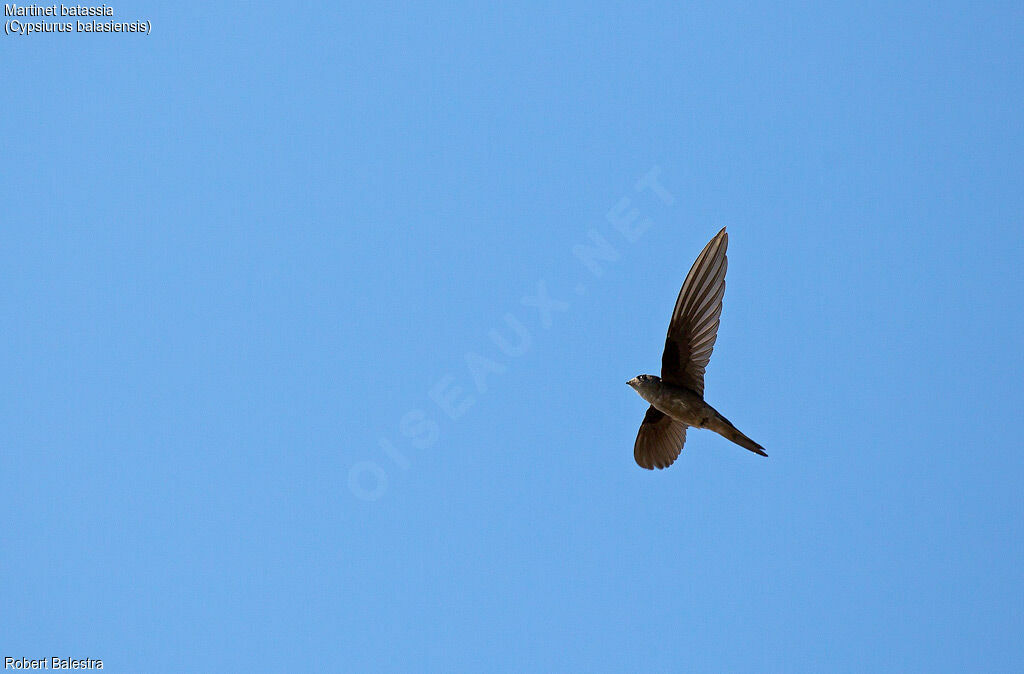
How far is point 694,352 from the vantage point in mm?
7164

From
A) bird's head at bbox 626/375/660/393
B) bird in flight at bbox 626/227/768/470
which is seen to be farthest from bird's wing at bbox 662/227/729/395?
bird's head at bbox 626/375/660/393

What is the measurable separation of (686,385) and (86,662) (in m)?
8.47

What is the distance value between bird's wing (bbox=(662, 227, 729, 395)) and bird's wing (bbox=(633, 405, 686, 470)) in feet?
3.11

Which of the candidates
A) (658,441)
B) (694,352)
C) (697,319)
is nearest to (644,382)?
(694,352)

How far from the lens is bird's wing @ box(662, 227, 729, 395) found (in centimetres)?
681

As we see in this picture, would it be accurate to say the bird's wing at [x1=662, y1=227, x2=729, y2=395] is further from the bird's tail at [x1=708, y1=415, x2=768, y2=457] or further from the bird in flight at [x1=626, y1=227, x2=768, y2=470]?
the bird's tail at [x1=708, y1=415, x2=768, y2=457]

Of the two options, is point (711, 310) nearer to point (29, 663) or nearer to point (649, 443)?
point (649, 443)

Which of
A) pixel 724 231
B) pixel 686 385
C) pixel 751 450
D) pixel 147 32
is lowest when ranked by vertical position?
pixel 751 450

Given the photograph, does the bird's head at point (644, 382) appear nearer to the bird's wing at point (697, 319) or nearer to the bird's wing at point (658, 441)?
the bird's wing at point (697, 319)

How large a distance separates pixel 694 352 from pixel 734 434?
0.77 metres

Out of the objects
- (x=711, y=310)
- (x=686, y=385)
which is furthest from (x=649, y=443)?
(x=711, y=310)

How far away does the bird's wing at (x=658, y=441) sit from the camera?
26.6ft

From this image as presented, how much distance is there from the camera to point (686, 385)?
723 cm

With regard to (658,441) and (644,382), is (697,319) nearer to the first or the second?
(644,382)
